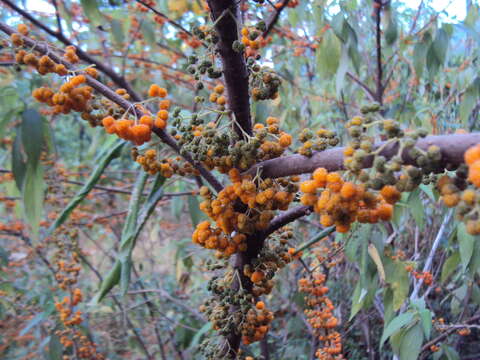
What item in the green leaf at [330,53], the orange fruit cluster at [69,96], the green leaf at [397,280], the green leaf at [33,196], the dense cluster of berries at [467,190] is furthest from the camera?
the green leaf at [330,53]

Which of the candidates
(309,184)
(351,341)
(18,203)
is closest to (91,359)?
(18,203)

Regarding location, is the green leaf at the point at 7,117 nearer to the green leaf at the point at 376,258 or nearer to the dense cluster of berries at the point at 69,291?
the dense cluster of berries at the point at 69,291

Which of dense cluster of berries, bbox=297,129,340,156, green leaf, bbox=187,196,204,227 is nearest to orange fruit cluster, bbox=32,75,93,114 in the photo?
dense cluster of berries, bbox=297,129,340,156

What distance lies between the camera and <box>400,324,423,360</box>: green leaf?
1.22 metres

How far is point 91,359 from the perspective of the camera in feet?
6.69

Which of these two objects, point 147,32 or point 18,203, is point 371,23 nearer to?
point 147,32

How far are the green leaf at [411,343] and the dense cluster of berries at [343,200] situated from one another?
88cm

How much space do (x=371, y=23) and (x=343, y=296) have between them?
179cm

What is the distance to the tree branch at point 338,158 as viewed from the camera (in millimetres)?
447

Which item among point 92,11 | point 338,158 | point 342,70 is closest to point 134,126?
point 338,158

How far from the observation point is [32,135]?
1.37m

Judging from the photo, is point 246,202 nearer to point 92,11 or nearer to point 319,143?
point 319,143

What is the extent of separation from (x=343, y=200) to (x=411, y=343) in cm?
98

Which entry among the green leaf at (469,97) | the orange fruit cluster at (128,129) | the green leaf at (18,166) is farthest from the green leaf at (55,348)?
the green leaf at (469,97)
